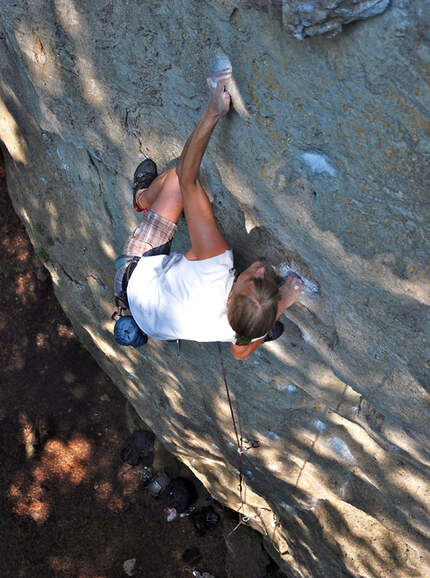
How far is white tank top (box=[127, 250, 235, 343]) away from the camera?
2.39m

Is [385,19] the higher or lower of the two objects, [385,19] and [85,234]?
the higher

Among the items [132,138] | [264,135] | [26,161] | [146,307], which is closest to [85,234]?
[26,161]

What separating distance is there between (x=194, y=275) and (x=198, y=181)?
457 millimetres

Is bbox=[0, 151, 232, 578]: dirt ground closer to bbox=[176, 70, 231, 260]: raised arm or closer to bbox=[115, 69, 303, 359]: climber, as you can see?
bbox=[115, 69, 303, 359]: climber

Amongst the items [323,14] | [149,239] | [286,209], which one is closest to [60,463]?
[149,239]

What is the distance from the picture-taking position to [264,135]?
6.87ft

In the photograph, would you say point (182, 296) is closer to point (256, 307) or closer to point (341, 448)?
point (256, 307)

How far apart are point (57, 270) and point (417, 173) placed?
378 centimetres

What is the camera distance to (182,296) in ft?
8.14

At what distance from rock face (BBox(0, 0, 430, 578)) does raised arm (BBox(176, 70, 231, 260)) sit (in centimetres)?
10

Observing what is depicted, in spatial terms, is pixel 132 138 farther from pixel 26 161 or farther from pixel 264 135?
pixel 26 161

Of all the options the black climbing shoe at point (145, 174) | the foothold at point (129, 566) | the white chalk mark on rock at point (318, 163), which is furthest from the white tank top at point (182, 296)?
the foothold at point (129, 566)

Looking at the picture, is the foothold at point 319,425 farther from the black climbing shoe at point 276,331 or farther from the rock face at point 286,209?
the black climbing shoe at point 276,331

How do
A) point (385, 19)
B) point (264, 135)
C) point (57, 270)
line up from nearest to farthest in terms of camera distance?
point (385, 19), point (264, 135), point (57, 270)
